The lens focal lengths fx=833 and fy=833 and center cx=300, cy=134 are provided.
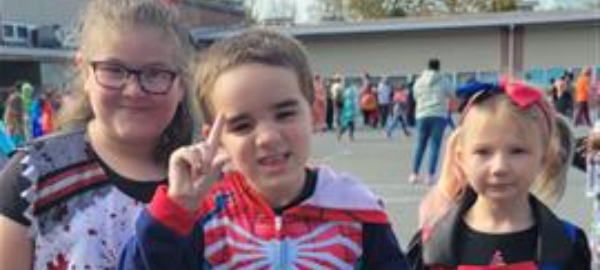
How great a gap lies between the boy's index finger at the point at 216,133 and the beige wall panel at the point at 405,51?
90.1ft

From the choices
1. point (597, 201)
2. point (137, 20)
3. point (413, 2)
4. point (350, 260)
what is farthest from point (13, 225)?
point (413, 2)

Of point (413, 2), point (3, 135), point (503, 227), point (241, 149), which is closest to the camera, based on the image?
point (241, 149)

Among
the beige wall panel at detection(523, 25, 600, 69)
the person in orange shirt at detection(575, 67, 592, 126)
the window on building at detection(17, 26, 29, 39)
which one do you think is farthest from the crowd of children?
the window on building at detection(17, 26, 29, 39)

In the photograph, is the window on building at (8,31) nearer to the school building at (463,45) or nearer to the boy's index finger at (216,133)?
the school building at (463,45)

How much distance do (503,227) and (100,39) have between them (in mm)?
1339

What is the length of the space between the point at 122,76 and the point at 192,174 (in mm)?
472

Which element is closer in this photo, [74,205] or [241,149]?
[241,149]

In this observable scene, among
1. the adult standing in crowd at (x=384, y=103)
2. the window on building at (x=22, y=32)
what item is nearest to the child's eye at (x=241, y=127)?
the adult standing in crowd at (x=384, y=103)

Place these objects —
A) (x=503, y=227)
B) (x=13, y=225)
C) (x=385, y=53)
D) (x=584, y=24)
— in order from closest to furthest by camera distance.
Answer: (x=13, y=225), (x=503, y=227), (x=584, y=24), (x=385, y=53)

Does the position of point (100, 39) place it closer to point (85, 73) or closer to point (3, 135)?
point (85, 73)

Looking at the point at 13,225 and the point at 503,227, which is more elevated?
the point at 13,225

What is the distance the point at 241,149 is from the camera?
177cm

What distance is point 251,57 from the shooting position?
71.4 inches

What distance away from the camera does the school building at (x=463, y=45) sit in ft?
93.2
